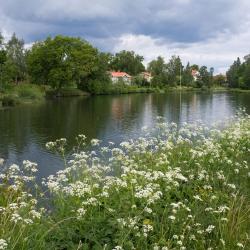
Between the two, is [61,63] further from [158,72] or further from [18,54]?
[158,72]

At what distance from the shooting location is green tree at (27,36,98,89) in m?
75.5

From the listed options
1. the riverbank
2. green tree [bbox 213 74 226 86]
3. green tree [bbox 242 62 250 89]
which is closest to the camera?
the riverbank

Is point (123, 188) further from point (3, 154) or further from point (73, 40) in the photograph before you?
point (73, 40)

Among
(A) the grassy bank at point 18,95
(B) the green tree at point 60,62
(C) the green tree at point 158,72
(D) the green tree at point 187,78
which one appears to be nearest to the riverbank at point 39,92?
(A) the grassy bank at point 18,95

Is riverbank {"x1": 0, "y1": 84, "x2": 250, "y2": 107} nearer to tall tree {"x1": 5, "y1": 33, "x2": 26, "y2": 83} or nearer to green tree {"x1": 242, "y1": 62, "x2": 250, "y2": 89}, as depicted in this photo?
tall tree {"x1": 5, "y1": 33, "x2": 26, "y2": 83}

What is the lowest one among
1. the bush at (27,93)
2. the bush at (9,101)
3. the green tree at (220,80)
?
the bush at (9,101)

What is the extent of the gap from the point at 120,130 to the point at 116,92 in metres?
67.6

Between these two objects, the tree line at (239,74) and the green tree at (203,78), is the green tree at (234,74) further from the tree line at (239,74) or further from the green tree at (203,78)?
the green tree at (203,78)

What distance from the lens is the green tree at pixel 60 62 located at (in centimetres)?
7550

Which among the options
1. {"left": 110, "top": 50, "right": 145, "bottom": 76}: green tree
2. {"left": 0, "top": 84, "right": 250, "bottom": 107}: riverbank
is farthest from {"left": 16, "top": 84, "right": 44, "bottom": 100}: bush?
{"left": 110, "top": 50, "right": 145, "bottom": 76}: green tree

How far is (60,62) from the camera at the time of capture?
76688mm

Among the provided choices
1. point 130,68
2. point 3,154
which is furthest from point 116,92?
point 3,154

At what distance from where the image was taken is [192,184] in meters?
7.31

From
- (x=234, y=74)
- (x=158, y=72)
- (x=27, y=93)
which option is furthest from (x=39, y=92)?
(x=234, y=74)
